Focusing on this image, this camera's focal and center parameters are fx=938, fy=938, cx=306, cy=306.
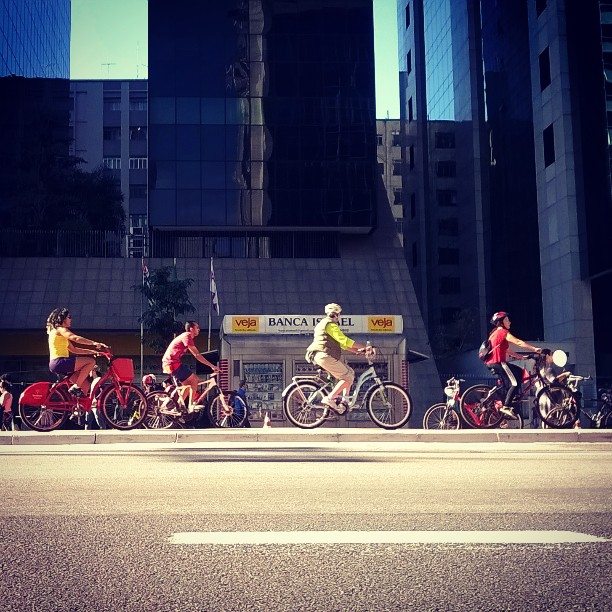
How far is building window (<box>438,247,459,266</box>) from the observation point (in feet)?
240

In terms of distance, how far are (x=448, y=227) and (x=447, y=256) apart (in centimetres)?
229

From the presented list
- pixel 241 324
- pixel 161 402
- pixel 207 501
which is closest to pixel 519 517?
pixel 207 501

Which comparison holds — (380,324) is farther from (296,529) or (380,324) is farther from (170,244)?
(170,244)

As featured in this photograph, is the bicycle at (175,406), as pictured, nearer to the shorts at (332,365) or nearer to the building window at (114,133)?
the shorts at (332,365)

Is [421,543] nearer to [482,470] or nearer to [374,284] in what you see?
[482,470]

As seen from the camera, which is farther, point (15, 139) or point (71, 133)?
point (71, 133)

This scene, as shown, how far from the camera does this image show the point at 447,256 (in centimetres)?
7344

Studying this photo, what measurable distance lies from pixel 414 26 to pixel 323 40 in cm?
2914

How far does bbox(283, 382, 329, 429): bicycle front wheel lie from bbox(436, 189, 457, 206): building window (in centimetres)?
5908

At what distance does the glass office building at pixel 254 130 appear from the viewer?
174 ft

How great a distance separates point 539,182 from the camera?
49.7m

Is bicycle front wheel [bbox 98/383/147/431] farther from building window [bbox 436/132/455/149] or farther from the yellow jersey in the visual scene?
building window [bbox 436/132/455/149]

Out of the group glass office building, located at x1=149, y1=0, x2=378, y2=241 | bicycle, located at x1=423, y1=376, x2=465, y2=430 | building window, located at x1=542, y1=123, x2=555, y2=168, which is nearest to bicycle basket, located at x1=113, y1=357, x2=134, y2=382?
bicycle, located at x1=423, y1=376, x2=465, y2=430

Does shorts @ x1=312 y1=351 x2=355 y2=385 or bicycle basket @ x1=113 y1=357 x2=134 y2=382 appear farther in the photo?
bicycle basket @ x1=113 y1=357 x2=134 y2=382
